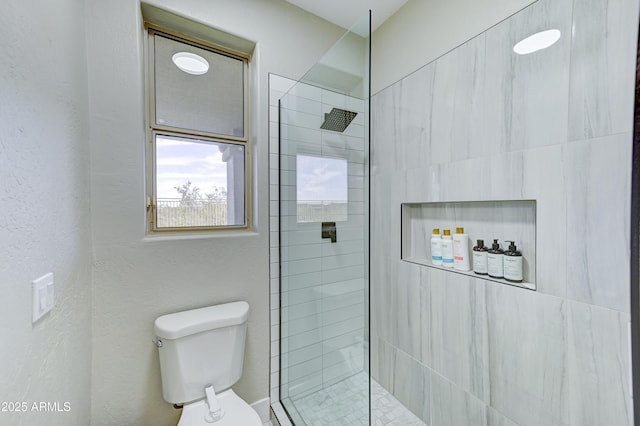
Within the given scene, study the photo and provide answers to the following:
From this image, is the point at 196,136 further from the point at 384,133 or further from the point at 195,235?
the point at 384,133

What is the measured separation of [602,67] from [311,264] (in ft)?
4.71

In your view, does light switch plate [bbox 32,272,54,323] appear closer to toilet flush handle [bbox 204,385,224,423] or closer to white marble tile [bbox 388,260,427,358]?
toilet flush handle [bbox 204,385,224,423]

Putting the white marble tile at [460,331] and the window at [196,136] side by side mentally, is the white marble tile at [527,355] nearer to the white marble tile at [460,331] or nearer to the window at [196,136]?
the white marble tile at [460,331]

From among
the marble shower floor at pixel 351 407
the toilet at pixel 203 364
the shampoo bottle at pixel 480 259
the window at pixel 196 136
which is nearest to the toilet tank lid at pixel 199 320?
the toilet at pixel 203 364

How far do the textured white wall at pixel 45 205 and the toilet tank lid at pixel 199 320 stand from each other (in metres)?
0.30

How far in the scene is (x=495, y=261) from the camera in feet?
4.15

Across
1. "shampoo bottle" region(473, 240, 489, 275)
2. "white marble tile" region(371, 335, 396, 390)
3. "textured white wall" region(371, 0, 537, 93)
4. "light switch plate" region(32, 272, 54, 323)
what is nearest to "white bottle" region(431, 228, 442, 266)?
"shampoo bottle" region(473, 240, 489, 275)

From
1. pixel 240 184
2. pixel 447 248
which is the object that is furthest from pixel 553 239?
pixel 240 184

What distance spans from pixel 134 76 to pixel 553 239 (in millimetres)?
1994

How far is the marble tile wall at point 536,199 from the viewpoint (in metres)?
0.91

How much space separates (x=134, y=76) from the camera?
4.18 ft

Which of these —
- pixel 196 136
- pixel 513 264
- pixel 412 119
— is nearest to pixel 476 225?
pixel 513 264

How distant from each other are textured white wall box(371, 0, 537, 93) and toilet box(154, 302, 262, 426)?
1.84 metres

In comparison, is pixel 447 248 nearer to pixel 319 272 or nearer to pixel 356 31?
pixel 319 272
